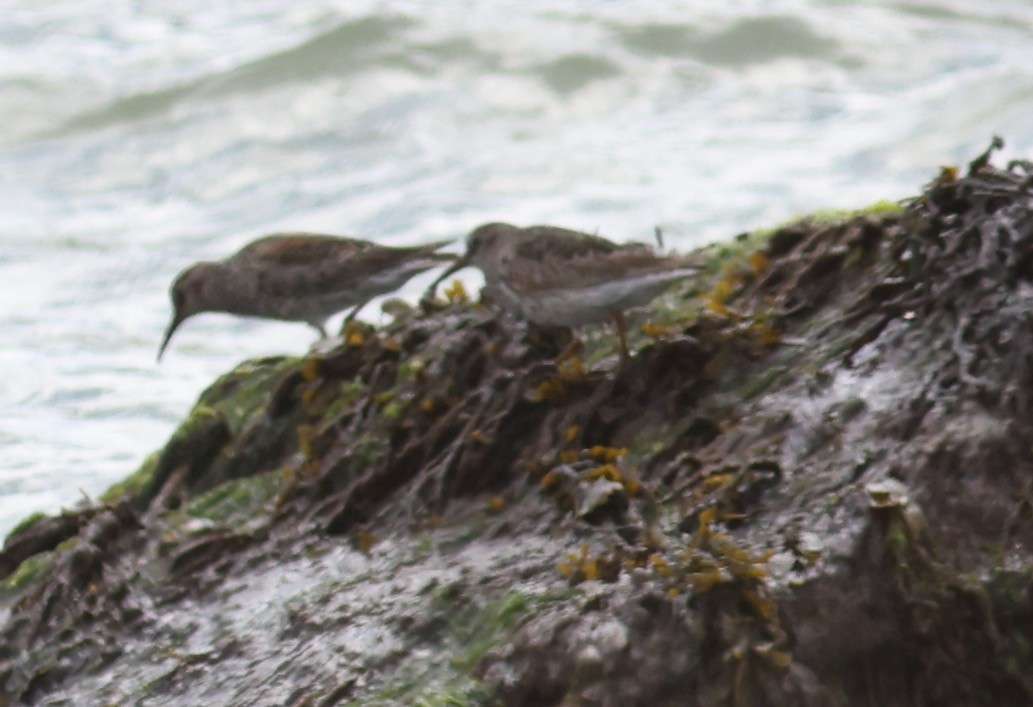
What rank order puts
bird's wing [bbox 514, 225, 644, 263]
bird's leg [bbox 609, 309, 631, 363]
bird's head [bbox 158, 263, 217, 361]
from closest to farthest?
bird's leg [bbox 609, 309, 631, 363] → bird's wing [bbox 514, 225, 644, 263] → bird's head [bbox 158, 263, 217, 361]

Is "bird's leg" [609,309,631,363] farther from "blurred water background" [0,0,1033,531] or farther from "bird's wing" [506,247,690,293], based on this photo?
"blurred water background" [0,0,1033,531]

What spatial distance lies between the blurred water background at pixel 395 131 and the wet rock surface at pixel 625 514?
5.80 metres

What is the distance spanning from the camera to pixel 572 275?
5.11 metres

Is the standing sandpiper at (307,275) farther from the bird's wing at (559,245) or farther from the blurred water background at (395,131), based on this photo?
the blurred water background at (395,131)

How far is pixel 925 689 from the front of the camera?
3.85 meters

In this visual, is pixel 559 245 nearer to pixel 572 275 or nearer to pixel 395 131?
pixel 572 275

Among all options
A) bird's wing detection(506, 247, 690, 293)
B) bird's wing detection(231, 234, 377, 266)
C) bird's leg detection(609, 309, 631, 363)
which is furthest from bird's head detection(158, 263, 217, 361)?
bird's leg detection(609, 309, 631, 363)

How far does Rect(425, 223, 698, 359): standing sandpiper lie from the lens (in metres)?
5.00

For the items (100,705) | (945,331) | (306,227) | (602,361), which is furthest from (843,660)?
(306,227)

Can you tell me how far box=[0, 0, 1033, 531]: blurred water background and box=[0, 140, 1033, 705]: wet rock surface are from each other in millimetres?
5799

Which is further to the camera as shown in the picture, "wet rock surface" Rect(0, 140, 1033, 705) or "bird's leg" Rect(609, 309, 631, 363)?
"bird's leg" Rect(609, 309, 631, 363)

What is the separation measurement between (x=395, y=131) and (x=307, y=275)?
8.47 meters

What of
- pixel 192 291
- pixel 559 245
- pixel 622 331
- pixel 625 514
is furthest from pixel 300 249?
pixel 625 514

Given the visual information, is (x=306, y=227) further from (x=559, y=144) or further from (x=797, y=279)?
(x=797, y=279)
